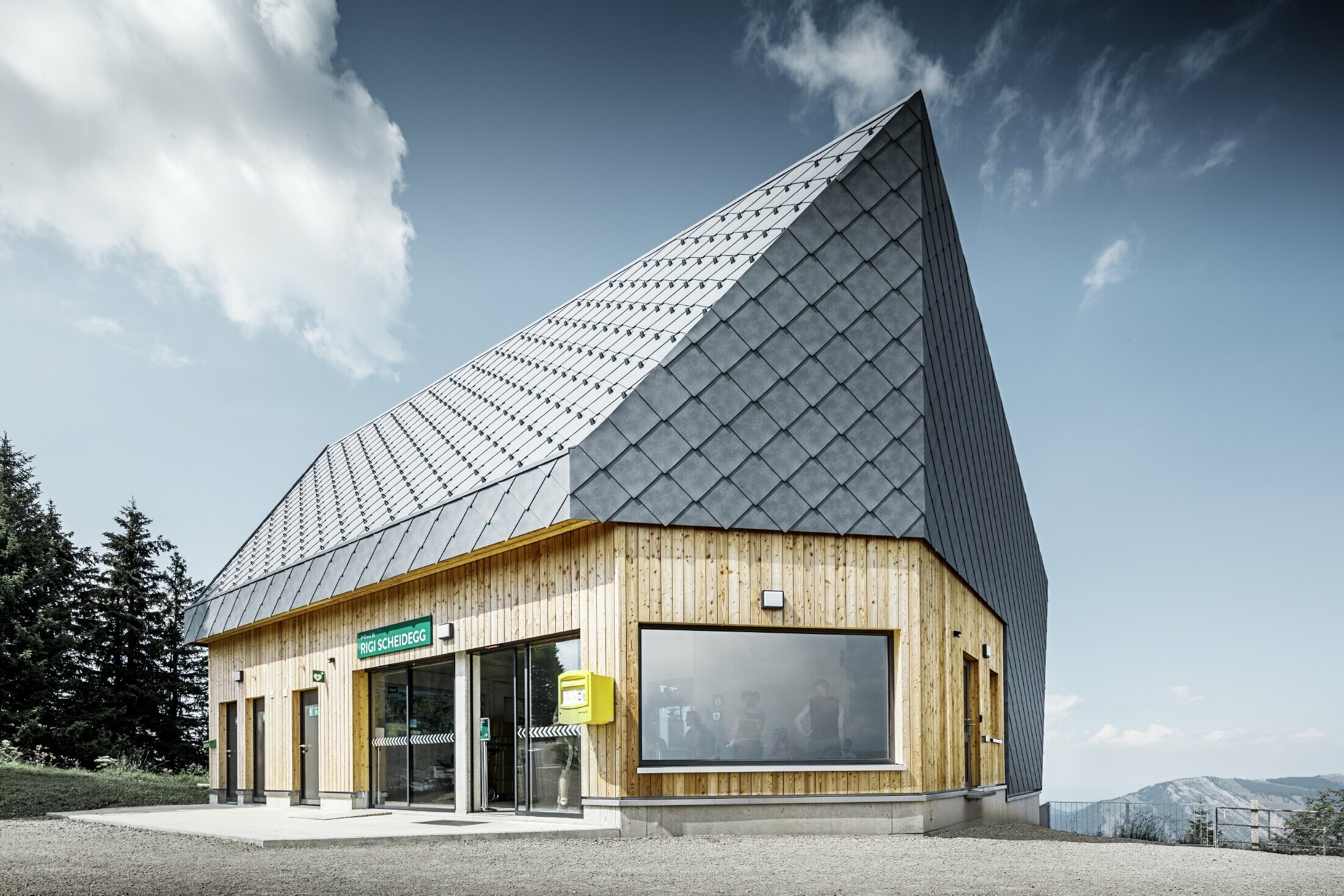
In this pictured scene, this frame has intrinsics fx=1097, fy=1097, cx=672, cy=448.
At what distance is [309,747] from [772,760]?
10407mm

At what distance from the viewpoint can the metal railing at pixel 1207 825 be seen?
17.6m

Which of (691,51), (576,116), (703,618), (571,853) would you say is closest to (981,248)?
(691,51)

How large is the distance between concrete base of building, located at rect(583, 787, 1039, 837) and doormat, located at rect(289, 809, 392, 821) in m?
4.64

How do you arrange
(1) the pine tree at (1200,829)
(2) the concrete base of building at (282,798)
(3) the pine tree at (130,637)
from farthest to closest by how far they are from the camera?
(3) the pine tree at (130,637) < (1) the pine tree at (1200,829) < (2) the concrete base of building at (282,798)

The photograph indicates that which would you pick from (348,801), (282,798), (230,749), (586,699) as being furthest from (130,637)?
(586,699)

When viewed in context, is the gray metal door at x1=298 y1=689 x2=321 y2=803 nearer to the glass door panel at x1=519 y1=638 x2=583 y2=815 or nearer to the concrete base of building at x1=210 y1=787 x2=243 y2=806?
the concrete base of building at x1=210 y1=787 x2=243 y2=806

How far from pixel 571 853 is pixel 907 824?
4284 mm

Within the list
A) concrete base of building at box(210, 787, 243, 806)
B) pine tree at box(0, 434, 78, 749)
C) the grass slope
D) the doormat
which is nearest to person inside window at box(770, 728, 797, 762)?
the doormat

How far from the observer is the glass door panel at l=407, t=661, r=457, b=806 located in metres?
15.2

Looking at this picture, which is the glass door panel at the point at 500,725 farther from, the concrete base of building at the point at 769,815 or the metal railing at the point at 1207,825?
the metal railing at the point at 1207,825

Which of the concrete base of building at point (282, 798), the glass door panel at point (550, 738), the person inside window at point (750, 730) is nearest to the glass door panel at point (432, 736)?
the glass door panel at point (550, 738)

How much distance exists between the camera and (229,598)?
2139cm

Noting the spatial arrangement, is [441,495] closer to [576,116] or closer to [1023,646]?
[576,116]

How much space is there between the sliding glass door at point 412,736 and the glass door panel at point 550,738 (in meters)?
1.94
